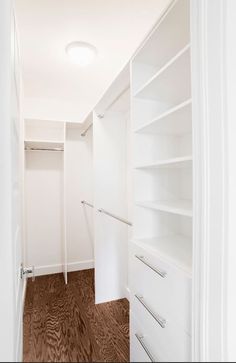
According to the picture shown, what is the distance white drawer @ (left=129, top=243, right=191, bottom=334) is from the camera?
662 mm

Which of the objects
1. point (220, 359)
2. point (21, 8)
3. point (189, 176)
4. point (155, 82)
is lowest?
point (220, 359)

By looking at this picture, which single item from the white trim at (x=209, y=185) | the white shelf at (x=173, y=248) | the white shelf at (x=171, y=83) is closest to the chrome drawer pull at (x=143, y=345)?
the white trim at (x=209, y=185)

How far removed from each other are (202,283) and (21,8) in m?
0.96

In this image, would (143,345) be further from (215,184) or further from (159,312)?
(215,184)

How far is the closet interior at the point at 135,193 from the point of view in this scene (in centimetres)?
64

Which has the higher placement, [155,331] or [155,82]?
[155,82]

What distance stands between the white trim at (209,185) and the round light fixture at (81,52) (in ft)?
1.10

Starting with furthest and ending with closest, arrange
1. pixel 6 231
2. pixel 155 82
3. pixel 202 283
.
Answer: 1. pixel 155 82
2. pixel 202 283
3. pixel 6 231

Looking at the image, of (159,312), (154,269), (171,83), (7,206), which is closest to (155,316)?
(159,312)

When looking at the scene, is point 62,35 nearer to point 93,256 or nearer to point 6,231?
point 6,231

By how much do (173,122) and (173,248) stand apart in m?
0.48

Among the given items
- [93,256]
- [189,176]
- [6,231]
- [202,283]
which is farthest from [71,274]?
[189,176]

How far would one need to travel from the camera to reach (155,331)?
66 centimetres

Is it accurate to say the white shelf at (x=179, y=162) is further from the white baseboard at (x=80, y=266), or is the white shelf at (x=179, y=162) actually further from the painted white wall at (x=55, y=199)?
the white baseboard at (x=80, y=266)
